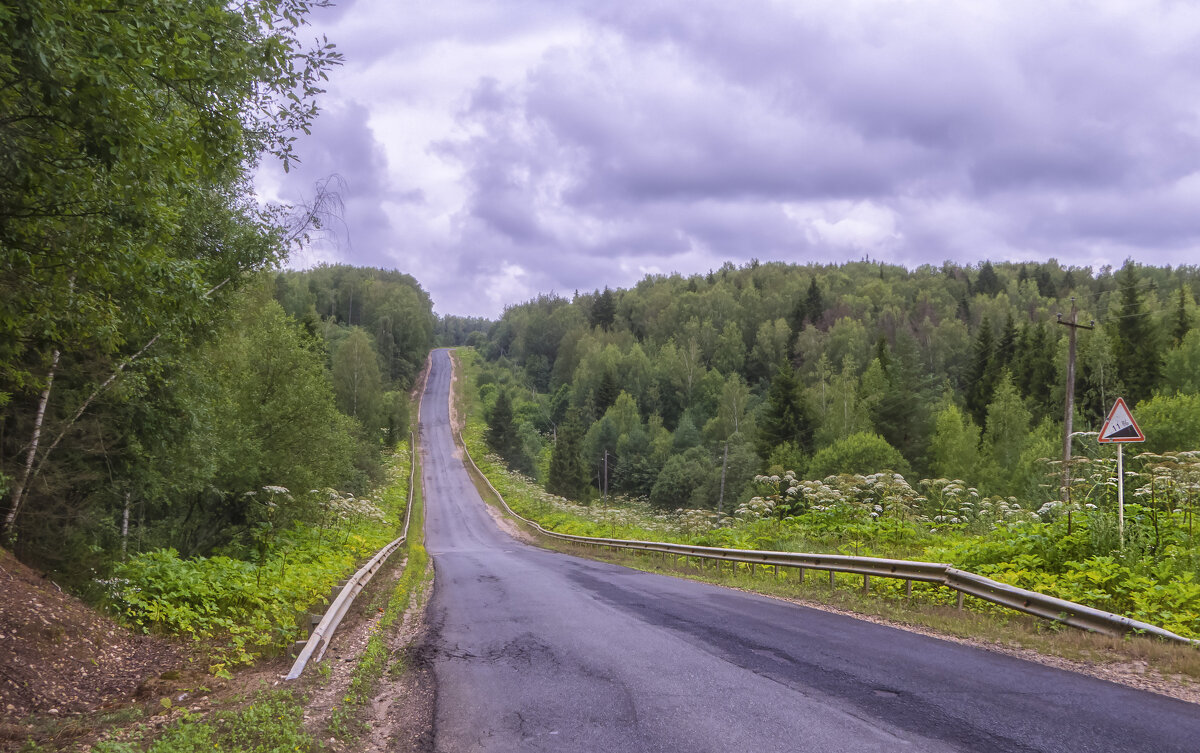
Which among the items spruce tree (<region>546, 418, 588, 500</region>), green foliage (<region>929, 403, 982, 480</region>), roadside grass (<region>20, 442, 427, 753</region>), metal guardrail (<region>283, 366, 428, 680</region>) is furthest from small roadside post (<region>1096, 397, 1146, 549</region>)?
spruce tree (<region>546, 418, 588, 500</region>)

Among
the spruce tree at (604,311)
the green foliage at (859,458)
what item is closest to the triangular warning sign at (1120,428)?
the green foliage at (859,458)

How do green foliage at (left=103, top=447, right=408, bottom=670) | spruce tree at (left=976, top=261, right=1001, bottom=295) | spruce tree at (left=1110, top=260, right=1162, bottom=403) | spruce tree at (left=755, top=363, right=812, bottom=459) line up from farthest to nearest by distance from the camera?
1. spruce tree at (left=976, top=261, right=1001, bottom=295)
2. spruce tree at (left=1110, top=260, right=1162, bottom=403)
3. spruce tree at (left=755, top=363, right=812, bottom=459)
4. green foliage at (left=103, top=447, right=408, bottom=670)

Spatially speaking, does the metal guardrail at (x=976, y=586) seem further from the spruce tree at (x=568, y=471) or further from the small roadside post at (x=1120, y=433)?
the spruce tree at (x=568, y=471)

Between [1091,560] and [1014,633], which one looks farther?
[1091,560]

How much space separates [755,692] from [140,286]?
6044 mm

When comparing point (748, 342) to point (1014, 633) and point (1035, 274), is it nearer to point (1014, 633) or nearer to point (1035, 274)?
point (1035, 274)

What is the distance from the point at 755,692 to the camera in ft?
18.2

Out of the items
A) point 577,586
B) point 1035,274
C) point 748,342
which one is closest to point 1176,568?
point 577,586

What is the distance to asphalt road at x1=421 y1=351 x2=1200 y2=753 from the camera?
15.0 ft

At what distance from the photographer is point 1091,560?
909 cm

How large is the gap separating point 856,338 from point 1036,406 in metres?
30.4

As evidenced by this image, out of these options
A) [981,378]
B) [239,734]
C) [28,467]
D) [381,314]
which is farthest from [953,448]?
[381,314]

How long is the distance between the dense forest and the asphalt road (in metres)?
4.34

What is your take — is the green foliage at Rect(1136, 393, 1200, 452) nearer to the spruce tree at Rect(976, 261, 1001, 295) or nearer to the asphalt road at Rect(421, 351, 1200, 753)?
the asphalt road at Rect(421, 351, 1200, 753)
